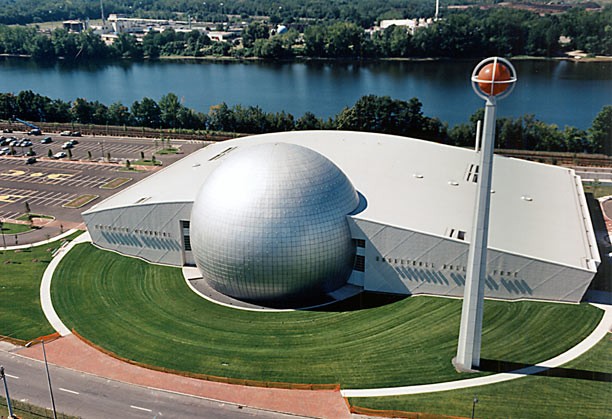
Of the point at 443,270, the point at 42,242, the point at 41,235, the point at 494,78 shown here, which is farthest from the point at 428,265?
the point at 41,235

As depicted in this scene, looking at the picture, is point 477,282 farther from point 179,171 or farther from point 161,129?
point 161,129

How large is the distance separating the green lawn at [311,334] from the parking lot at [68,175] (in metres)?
22.5

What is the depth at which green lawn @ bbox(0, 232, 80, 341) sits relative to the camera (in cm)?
4609

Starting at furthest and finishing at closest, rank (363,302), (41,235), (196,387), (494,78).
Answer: (41,235) → (363,302) → (196,387) → (494,78)

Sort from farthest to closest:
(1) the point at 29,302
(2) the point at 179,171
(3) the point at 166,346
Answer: (2) the point at 179,171, (1) the point at 29,302, (3) the point at 166,346

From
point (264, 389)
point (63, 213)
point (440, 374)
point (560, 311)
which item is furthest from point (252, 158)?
point (63, 213)

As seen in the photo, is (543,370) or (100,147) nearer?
(543,370)

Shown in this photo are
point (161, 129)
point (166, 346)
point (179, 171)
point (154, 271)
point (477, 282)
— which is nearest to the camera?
point (477, 282)

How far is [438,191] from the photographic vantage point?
5638 centimetres

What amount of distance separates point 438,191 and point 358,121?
153 feet

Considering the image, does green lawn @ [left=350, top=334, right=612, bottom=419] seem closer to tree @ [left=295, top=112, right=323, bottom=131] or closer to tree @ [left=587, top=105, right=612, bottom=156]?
tree @ [left=587, top=105, right=612, bottom=156]

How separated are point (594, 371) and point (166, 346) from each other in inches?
1186

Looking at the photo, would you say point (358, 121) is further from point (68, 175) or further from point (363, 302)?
point (363, 302)

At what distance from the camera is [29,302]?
4994cm
